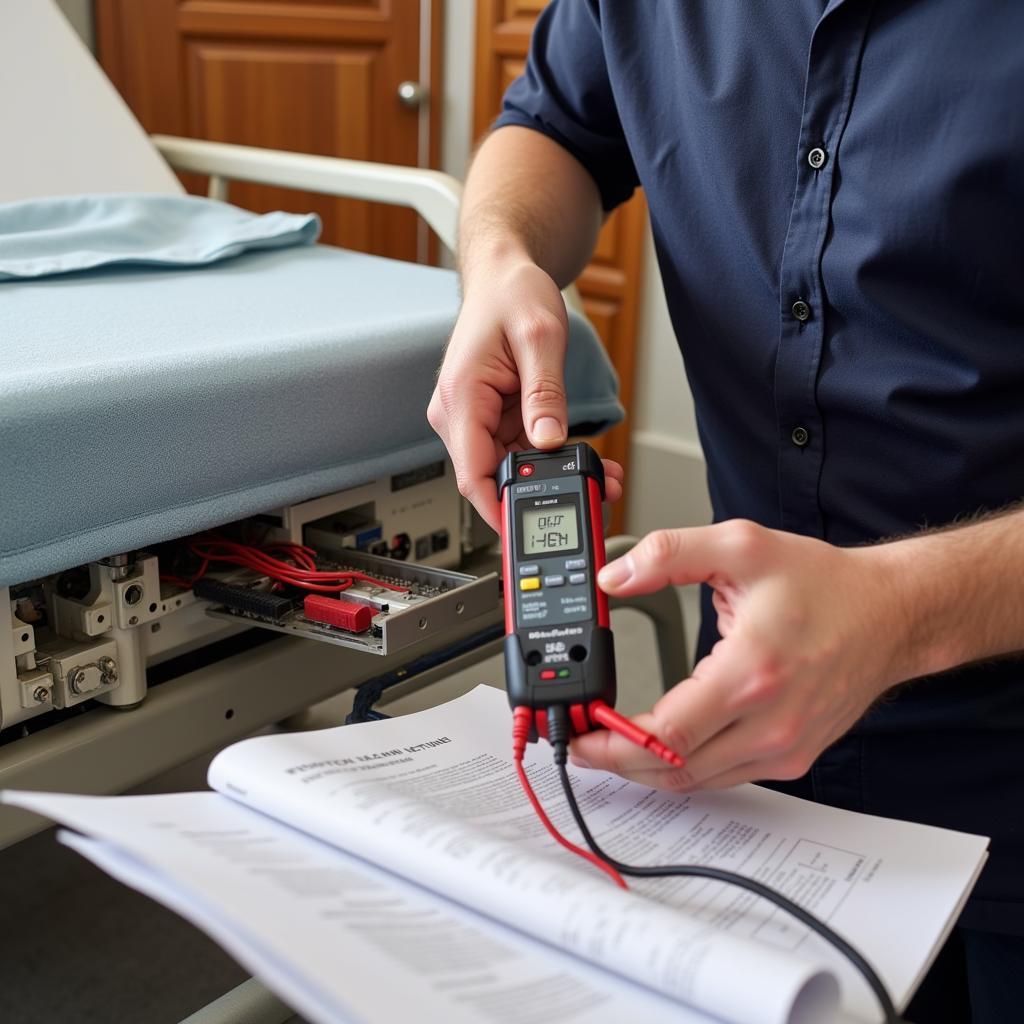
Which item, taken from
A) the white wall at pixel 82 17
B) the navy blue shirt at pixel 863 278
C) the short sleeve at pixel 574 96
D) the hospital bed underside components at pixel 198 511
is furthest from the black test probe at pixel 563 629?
the white wall at pixel 82 17

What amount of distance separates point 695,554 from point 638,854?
13 cm

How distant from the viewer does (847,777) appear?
788mm

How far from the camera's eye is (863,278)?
0.70 m

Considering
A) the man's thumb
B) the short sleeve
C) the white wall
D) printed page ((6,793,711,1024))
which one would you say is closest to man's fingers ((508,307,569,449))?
the man's thumb

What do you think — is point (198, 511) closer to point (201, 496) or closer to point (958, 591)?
point (201, 496)

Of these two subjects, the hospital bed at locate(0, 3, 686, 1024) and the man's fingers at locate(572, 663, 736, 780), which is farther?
the hospital bed at locate(0, 3, 686, 1024)

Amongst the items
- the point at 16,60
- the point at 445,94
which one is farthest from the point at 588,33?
the point at 445,94

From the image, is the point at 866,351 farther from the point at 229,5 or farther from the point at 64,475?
the point at 229,5

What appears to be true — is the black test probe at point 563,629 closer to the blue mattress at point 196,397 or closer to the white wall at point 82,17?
the blue mattress at point 196,397

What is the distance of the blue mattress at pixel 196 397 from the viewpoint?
613mm

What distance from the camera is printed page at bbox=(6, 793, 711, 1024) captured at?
376 mm

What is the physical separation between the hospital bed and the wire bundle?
0.04 feet

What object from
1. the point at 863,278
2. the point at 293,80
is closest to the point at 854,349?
the point at 863,278

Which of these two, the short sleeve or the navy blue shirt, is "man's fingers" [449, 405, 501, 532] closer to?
the navy blue shirt
